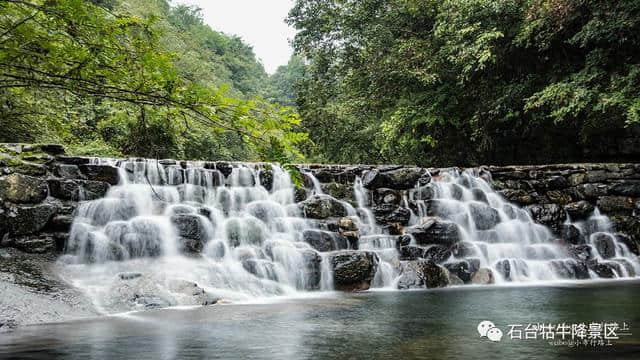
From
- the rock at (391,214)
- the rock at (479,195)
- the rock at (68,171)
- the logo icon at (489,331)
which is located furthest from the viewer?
the rock at (479,195)

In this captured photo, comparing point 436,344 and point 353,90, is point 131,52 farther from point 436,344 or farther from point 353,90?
point 353,90

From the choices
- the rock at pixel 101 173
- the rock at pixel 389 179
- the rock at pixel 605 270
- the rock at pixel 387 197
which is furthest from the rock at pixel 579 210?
the rock at pixel 101 173

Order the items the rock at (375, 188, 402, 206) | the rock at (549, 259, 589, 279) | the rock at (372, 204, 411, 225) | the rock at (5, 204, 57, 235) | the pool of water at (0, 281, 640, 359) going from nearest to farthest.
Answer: the pool of water at (0, 281, 640, 359) < the rock at (5, 204, 57, 235) < the rock at (549, 259, 589, 279) < the rock at (372, 204, 411, 225) < the rock at (375, 188, 402, 206)

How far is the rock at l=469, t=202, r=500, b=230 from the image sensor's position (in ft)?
36.0

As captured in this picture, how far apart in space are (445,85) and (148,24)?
50.1ft

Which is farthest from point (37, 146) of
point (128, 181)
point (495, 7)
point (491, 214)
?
point (495, 7)

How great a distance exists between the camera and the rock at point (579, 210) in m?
11.4

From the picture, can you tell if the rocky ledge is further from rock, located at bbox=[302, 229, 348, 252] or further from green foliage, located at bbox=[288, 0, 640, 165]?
green foliage, located at bbox=[288, 0, 640, 165]

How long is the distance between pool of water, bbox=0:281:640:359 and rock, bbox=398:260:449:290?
1231 millimetres

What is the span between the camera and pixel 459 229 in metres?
10.4

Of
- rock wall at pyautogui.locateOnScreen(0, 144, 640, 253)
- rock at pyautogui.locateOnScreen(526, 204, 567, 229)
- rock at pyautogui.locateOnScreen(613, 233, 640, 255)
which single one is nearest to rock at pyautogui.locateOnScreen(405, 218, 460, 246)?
rock wall at pyautogui.locateOnScreen(0, 144, 640, 253)

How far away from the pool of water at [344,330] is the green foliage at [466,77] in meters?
7.06

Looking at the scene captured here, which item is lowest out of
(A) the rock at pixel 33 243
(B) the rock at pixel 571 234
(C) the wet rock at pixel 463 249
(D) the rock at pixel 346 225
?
(C) the wet rock at pixel 463 249

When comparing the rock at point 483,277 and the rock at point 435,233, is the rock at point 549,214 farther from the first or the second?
the rock at point 483,277
